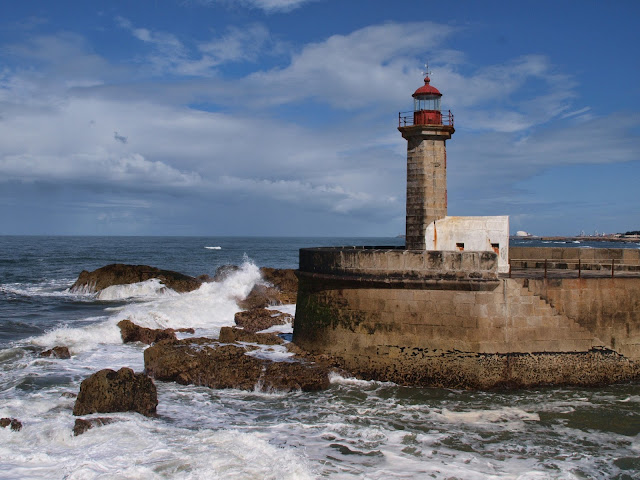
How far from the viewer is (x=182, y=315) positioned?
57.5ft

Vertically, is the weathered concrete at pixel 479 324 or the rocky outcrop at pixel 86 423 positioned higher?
the weathered concrete at pixel 479 324

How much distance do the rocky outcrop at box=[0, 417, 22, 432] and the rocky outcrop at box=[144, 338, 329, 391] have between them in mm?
2932

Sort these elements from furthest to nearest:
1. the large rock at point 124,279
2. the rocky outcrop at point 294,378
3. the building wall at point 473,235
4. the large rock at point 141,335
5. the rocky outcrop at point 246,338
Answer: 1. the large rock at point 124,279
2. the large rock at point 141,335
3. the rocky outcrop at point 246,338
4. the building wall at point 473,235
5. the rocky outcrop at point 294,378

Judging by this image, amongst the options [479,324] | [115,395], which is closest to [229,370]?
[115,395]

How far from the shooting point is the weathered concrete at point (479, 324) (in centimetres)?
952

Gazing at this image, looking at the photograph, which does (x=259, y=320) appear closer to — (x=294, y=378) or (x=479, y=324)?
(x=294, y=378)

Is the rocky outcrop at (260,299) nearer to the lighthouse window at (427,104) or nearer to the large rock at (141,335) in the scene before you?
the large rock at (141,335)

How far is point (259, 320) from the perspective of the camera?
15.9m

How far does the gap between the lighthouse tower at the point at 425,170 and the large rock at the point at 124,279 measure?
592 inches

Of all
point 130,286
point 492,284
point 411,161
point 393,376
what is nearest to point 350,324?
point 393,376

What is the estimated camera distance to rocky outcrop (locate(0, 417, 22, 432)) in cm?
743

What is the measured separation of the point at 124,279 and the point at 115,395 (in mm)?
18677

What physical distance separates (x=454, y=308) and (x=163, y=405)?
16.0 feet

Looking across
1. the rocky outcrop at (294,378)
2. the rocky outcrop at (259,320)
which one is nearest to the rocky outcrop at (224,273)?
the rocky outcrop at (259,320)
